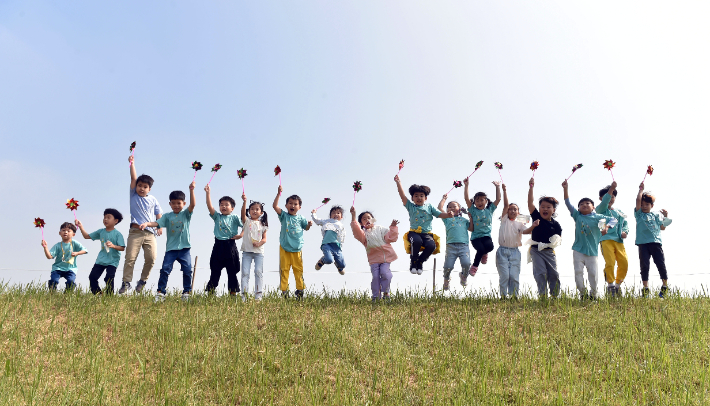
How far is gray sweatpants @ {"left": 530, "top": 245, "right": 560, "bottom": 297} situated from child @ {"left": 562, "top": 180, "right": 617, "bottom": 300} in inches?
16.1

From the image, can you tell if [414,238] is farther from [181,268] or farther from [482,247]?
[181,268]

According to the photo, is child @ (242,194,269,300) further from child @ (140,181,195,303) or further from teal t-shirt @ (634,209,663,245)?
teal t-shirt @ (634,209,663,245)

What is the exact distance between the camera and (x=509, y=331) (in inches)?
298

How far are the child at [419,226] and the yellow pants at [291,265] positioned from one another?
2.37 m

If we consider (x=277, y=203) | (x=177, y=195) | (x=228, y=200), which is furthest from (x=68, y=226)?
(x=277, y=203)

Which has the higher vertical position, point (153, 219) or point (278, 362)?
point (153, 219)

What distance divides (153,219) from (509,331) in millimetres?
7411

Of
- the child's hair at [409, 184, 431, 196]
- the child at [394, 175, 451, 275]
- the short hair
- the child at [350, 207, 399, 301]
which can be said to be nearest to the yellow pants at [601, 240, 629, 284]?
the short hair

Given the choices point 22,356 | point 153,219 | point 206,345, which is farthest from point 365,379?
point 153,219

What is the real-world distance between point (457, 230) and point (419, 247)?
94cm

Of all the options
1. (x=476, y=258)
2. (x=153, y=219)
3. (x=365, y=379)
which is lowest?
(x=365, y=379)

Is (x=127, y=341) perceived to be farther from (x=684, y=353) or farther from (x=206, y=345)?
(x=684, y=353)

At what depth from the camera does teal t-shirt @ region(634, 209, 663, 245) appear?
10.4 meters

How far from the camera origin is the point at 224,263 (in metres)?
10.0
